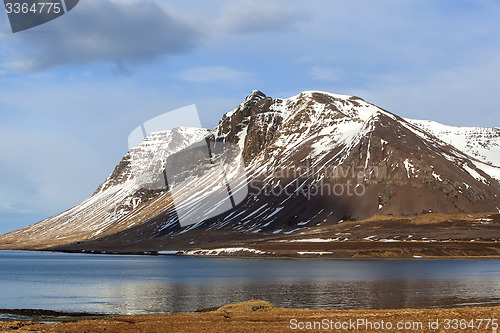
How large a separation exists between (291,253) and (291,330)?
138 m

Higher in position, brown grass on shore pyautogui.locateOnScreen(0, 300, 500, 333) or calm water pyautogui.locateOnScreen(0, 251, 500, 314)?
brown grass on shore pyautogui.locateOnScreen(0, 300, 500, 333)

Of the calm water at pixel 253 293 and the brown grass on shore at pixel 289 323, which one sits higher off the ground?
the brown grass on shore at pixel 289 323

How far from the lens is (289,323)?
115 feet

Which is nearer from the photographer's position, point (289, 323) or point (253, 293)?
point (289, 323)

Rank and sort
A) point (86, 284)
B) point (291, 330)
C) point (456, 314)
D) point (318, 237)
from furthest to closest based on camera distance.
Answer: point (318, 237)
point (86, 284)
point (456, 314)
point (291, 330)

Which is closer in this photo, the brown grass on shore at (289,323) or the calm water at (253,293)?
the brown grass on shore at (289,323)

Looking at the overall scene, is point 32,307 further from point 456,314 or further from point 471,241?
point 471,241

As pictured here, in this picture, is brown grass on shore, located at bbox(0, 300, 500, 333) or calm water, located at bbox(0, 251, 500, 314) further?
calm water, located at bbox(0, 251, 500, 314)

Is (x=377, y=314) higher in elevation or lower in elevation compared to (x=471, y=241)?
higher

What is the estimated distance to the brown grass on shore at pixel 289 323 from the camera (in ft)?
103

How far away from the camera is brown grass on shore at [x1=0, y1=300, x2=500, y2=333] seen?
31.5 m

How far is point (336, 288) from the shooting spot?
70.1 meters

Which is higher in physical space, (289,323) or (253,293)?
(289,323)

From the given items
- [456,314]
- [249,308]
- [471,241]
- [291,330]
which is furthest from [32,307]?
[471,241]
